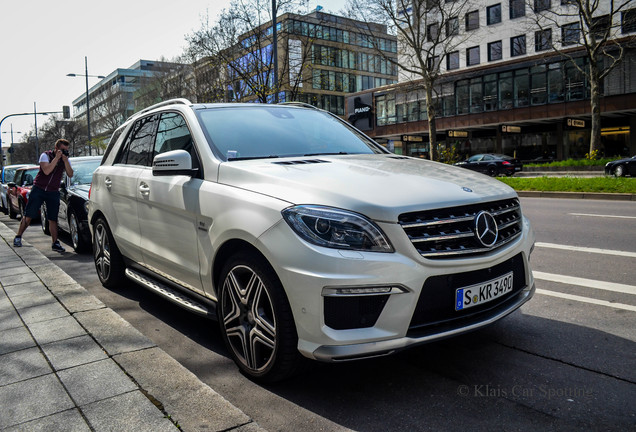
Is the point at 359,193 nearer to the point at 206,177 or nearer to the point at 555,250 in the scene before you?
the point at 206,177

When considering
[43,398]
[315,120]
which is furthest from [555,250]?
[43,398]

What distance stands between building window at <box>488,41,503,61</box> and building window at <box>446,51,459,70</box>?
10.8ft

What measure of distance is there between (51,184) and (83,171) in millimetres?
869

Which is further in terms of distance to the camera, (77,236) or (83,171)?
(83,171)

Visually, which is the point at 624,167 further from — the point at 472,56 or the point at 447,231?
the point at 472,56

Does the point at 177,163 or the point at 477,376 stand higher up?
the point at 177,163

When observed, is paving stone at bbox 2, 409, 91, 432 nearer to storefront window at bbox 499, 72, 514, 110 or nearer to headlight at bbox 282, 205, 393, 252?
headlight at bbox 282, 205, 393, 252

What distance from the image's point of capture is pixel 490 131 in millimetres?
45625

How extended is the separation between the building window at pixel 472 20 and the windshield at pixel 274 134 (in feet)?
149

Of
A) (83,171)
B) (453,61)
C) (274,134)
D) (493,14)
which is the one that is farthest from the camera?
(453,61)

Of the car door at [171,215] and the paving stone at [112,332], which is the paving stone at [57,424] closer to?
the paving stone at [112,332]

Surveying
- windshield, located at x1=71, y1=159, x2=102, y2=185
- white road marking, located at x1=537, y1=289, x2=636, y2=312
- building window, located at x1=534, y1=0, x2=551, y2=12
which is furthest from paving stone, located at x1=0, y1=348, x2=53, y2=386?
building window, located at x1=534, y1=0, x2=551, y2=12

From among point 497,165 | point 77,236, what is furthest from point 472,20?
point 77,236

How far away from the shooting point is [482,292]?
2.94 meters
